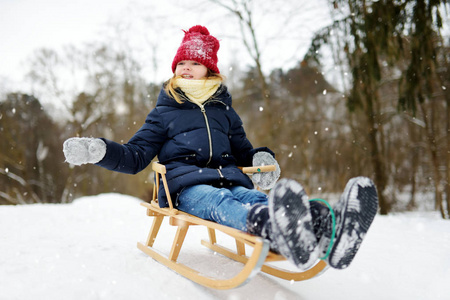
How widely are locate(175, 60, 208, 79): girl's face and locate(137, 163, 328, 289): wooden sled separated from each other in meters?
0.70

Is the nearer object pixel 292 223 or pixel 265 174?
pixel 292 223

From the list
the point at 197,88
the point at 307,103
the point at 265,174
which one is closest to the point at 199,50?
the point at 197,88

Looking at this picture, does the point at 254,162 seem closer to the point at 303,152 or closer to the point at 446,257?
the point at 446,257

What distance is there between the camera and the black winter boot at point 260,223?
4.49 ft

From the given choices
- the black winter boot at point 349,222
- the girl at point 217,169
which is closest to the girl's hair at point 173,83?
the girl at point 217,169

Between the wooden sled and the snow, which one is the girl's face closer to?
the wooden sled

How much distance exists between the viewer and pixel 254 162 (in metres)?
2.31

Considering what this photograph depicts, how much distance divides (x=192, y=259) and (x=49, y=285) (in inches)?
36.9

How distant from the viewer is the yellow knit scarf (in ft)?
7.13

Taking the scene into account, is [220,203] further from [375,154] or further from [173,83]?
[375,154]

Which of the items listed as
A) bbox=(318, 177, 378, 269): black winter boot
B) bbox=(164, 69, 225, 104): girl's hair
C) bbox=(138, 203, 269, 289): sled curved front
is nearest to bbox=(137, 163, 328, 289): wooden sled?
bbox=(138, 203, 269, 289): sled curved front

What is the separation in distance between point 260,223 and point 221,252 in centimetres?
119

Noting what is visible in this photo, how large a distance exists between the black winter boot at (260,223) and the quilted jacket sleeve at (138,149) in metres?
0.92

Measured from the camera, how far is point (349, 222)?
4.25 feet
